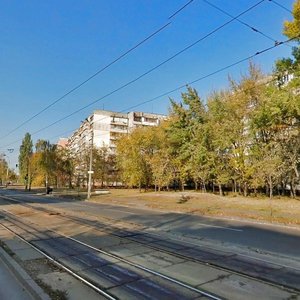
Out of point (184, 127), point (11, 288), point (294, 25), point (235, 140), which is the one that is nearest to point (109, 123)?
point (184, 127)

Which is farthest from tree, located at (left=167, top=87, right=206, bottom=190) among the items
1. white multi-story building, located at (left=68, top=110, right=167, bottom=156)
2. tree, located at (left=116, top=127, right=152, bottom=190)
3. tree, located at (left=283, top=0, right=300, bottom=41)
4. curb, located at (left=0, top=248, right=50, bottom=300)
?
white multi-story building, located at (left=68, top=110, right=167, bottom=156)

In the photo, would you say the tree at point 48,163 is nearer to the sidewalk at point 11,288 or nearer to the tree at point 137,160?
the tree at point 137,160

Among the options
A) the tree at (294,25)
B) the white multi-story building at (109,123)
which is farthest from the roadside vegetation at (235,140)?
the white multi-story building at (109,123)

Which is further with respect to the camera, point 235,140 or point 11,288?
point 235,140

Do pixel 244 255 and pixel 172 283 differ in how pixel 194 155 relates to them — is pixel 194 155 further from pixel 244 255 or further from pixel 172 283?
pixel 172 283

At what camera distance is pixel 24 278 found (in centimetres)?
744

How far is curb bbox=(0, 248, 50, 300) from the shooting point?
6379 mm

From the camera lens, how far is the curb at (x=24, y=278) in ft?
20.9

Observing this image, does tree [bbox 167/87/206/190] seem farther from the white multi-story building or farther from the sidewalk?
the white multi-story building

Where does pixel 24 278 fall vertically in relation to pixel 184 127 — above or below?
below

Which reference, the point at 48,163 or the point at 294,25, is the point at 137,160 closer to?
the point at 48,163

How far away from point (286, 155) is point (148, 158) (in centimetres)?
2473

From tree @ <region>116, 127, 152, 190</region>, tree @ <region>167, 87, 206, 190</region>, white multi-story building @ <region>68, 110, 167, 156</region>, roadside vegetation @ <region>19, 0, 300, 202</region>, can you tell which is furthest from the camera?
white multi-story building @ <region>68, 110, 167, 156</region>

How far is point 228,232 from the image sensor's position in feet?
50.5
